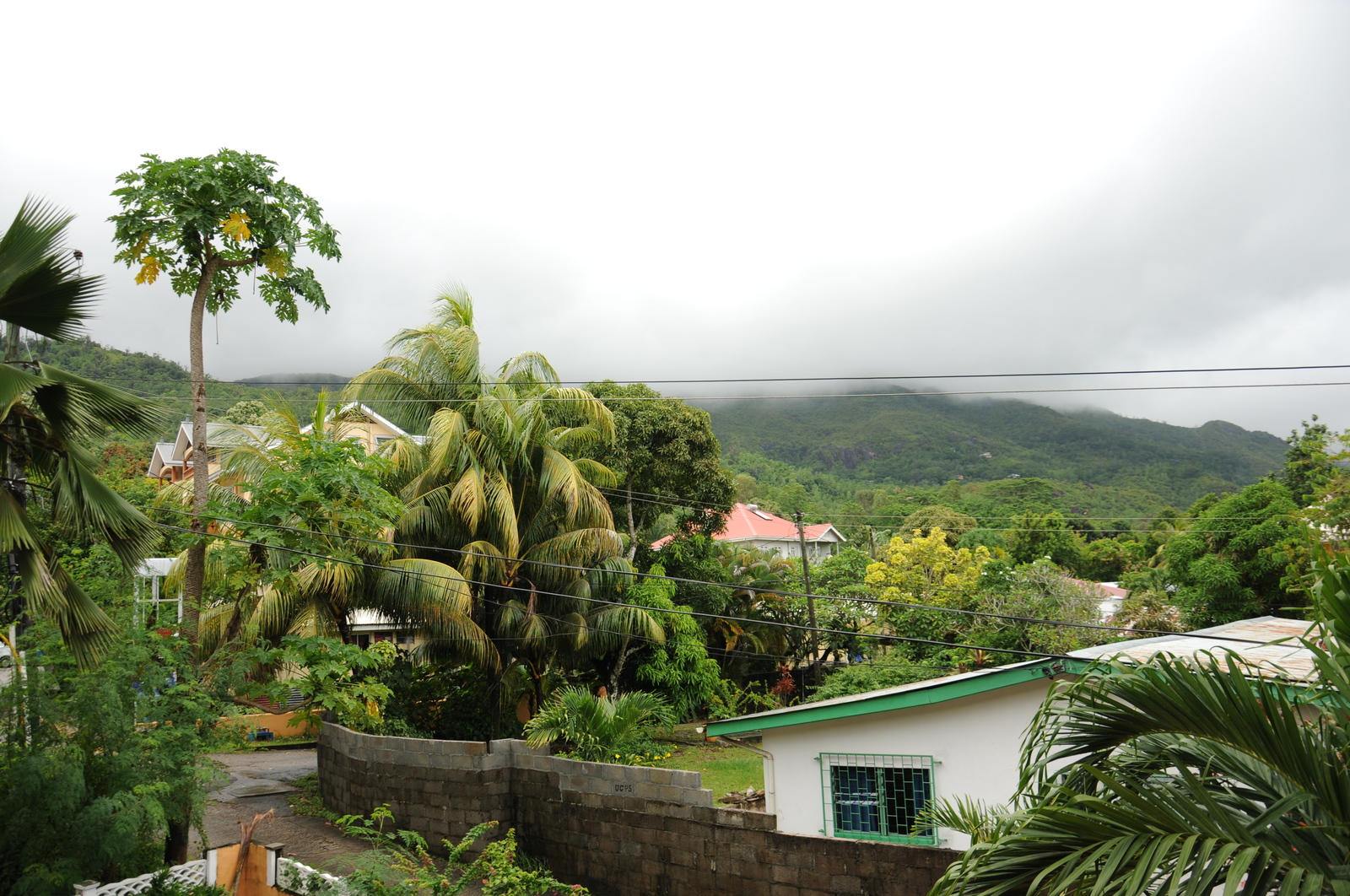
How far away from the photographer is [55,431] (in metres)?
7.00

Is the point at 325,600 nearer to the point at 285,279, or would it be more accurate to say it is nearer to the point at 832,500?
the point at 285,279

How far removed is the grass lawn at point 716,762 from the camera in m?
15.7

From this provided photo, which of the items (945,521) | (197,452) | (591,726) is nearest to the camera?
(197,452)

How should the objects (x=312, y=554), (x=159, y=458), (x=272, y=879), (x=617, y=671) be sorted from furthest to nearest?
(x=159, y=458) → (x=617, y=671) → (x=312, y=554) → (x=272, y=879)

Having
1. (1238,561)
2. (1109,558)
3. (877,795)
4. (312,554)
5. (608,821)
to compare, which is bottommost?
(1109,558)

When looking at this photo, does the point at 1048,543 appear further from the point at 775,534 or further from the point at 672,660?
the point at 672,660

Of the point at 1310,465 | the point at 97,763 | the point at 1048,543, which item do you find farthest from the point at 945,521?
the point at 97,763

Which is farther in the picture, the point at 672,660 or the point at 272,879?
the point at 672,660

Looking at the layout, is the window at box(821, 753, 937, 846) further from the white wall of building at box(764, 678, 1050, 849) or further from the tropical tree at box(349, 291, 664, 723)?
the tropical tree at box(349, 291, 664, 723)

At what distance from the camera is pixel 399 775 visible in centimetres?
1317

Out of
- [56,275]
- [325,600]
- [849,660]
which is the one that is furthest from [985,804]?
[849,660]

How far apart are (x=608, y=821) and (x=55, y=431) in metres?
8.05

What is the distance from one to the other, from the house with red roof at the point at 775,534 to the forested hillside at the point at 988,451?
76.3ft

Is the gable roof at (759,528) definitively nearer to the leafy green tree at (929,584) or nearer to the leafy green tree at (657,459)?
the leafy green tree at (929,584)
